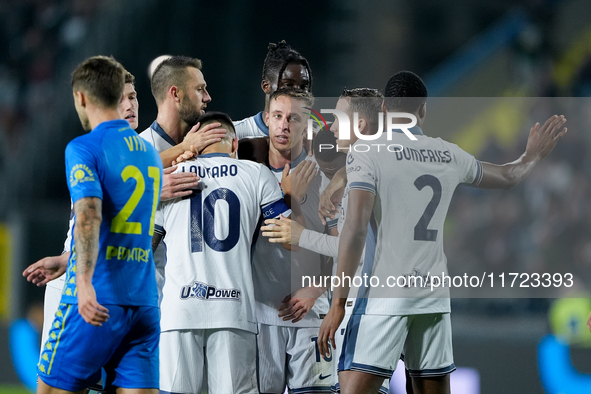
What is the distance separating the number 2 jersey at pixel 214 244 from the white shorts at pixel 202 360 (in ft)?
0.23

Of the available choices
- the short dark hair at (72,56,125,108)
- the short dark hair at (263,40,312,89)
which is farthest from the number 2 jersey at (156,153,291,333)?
the short dark hair at (263,40,312,89)

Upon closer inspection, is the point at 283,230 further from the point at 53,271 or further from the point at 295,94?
the point at 53,271

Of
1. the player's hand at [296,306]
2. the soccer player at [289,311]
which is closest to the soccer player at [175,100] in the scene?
the soccer player at [289,311]

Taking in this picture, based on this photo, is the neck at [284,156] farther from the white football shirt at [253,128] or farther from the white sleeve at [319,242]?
the white sleeve at [319,242]

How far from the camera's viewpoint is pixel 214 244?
4.06 m

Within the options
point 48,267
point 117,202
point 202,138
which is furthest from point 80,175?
point 202,138

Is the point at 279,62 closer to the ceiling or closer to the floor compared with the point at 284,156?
closer to the ceiling

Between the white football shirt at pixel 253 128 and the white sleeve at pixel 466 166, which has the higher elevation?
the white football shirt at pixel 253 128

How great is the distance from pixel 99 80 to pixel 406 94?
174cm

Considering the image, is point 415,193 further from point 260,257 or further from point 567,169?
point 567,169

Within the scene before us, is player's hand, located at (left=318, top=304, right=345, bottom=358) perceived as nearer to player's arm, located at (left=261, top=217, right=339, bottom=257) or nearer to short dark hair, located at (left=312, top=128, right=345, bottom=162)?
player's arm, located at (left=261, top=217, right=339, bottom=257)

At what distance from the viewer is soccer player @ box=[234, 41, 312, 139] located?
532 cm

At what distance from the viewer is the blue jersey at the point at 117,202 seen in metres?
3.16

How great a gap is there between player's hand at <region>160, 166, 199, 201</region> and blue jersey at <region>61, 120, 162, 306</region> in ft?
2.19
